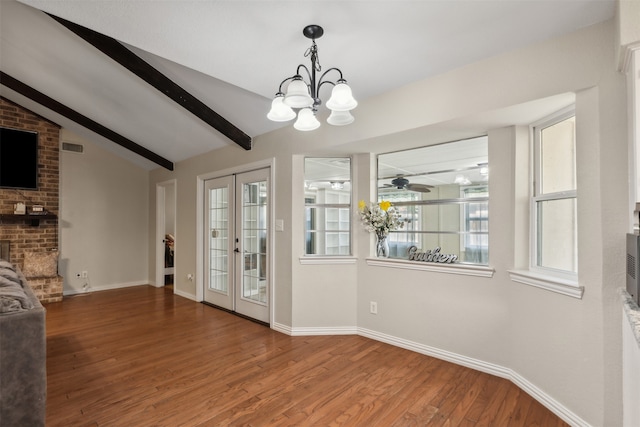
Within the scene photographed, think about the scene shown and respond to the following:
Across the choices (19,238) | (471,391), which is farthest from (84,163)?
(471,391)

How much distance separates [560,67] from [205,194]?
15.4 ft

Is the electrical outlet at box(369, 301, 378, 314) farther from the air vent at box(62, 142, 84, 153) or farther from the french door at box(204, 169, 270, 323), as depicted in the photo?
the air vent at box(62, 142, 84, 153)

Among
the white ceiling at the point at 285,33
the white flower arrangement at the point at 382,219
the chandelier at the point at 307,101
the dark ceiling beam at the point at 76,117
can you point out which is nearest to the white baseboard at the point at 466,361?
the white flower arrangement at the point at 382,219

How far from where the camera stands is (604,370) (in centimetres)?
185

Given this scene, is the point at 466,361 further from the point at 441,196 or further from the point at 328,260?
the point at 328,260

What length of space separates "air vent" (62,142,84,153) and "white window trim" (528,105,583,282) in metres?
6.87

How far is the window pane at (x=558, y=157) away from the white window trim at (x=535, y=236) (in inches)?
1.7

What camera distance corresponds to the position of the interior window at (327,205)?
3.71m

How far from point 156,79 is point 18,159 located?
11.9ft

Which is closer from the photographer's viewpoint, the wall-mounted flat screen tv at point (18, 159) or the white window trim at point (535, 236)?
the white window trim at point (535, 236)

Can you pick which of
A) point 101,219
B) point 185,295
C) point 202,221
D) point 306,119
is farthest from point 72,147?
point 306,119

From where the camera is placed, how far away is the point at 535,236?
8.31ft

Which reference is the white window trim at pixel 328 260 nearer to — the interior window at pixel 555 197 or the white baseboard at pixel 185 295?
the interior window at pixel 555 197

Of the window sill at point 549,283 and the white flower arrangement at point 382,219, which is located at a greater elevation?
the white flower arrangement at point 382,219
